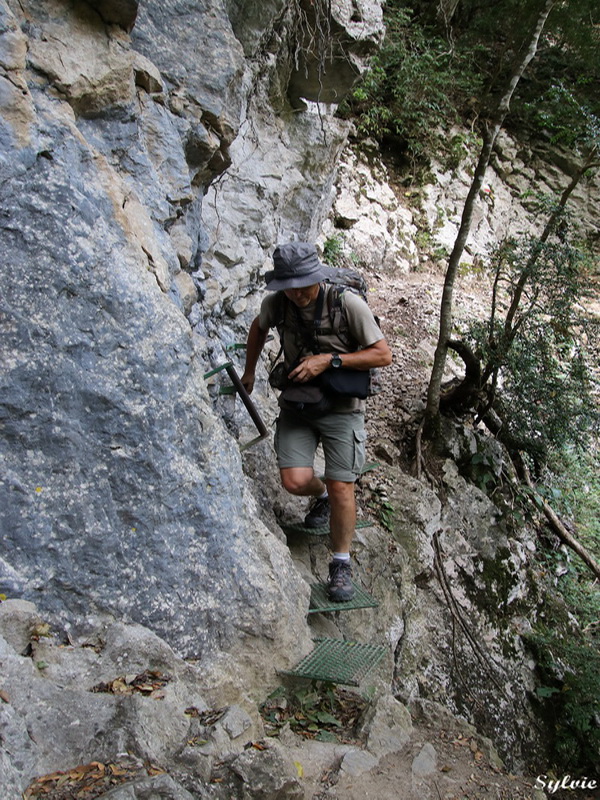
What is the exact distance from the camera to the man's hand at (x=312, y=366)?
161 inches

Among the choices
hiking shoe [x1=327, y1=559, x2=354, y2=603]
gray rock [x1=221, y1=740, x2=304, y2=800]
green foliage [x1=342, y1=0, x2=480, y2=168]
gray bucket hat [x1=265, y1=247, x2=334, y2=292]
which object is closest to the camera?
gray rock [x1=221, y1=740, x2=304, y2=800]

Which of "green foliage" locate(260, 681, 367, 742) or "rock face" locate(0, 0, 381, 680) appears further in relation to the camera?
"green foliage" locate(260, 681, 367, 742)

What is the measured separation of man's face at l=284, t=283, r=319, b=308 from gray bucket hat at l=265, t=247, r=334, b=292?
99 millimetres

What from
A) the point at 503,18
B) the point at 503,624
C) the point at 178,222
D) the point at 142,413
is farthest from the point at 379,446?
the point at 503,18

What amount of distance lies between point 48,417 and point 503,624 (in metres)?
5.36

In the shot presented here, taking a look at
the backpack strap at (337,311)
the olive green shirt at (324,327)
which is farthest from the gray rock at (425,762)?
the backpack strap at (337,311)

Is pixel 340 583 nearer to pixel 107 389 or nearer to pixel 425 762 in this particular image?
pixel 425 762

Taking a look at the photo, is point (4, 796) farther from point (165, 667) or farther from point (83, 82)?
point (83, 82)

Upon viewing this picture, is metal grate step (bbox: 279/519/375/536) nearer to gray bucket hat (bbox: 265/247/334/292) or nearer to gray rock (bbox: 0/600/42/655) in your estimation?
gray bucket hat (bbox: 265/247/334/292)

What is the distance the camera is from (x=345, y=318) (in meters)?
4.15

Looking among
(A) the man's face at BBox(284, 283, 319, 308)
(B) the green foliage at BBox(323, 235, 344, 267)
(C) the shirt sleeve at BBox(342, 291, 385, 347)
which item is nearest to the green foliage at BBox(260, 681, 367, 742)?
(C) the shirt sleeve at BBox(342, 291, 385, 347)

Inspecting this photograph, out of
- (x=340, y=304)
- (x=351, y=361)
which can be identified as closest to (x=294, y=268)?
(x=340, y=304)

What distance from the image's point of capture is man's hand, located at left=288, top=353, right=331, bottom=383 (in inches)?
161

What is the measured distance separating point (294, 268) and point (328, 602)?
233 centimetres
